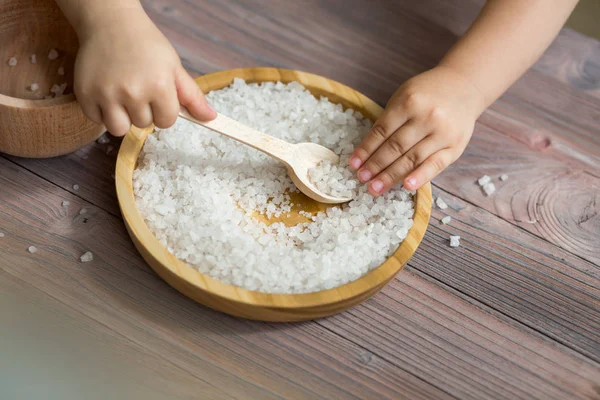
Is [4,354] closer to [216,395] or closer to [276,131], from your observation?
[216,395]

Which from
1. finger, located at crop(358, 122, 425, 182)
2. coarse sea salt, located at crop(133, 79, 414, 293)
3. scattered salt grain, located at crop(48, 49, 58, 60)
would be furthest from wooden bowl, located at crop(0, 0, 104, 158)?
finger, located at crop(358, 122, 425, 182)

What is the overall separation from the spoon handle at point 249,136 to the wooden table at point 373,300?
0.19 metres

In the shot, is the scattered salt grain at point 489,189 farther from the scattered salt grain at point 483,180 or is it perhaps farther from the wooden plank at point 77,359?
the wooden plank at point 77,359

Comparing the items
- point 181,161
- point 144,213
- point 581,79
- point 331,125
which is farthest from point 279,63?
point 581,79

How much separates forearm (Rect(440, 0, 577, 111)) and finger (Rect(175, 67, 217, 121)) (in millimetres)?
381

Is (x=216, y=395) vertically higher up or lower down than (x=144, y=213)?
lower down

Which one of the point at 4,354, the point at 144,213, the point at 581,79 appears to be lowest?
the point at 4,354

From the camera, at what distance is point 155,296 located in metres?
0.88

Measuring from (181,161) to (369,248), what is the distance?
29 centimetres

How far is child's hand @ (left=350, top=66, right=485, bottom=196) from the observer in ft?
3.02

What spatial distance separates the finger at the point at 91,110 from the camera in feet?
2.74

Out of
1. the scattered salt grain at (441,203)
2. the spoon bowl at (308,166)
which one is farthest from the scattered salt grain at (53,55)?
the scattered salt grain at (441,203)

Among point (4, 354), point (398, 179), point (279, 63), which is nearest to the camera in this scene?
point (4, 354)

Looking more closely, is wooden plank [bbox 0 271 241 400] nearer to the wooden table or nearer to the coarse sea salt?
the wooden table
